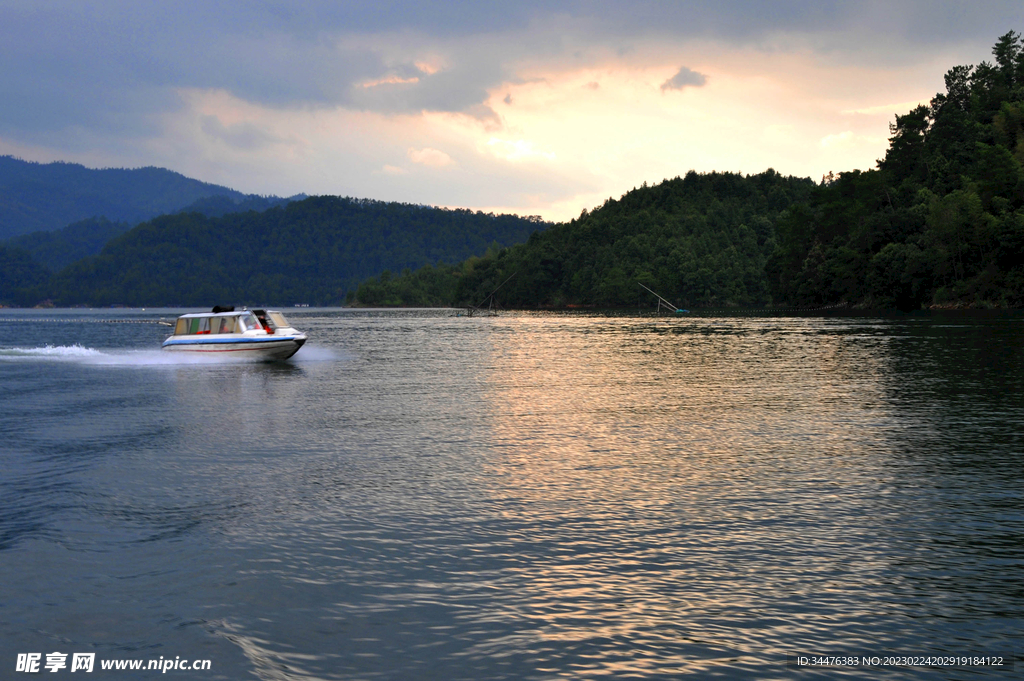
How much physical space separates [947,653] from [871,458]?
12.6 m

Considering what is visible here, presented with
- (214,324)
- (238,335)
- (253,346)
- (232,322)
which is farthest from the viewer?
(214,324)

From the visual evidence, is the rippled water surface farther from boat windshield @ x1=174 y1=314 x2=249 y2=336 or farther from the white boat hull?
boat windshield @ x1=174 y1=314 x2=249 y2=336

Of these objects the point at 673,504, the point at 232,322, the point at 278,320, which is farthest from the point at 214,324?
the point at 673,504

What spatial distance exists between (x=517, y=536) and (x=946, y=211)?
16565cm

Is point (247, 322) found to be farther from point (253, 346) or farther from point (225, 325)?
point (253, 346)

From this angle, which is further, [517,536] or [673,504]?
[673,504]

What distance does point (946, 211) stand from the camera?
6058 inches

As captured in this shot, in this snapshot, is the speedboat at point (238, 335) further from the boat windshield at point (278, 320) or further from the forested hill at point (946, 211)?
the forested hill at point (946, 211)

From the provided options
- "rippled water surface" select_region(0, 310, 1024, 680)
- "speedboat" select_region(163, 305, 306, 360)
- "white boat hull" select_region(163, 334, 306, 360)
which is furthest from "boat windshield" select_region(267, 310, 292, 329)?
"rippled water surface" select_region(0, 310, 1024, 680)

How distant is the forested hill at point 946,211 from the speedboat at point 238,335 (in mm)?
128150

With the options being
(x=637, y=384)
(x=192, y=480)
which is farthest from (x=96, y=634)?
(x=637, y=384)

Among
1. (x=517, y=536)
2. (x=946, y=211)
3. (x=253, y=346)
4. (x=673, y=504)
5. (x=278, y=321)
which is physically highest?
(x=946, y=211)

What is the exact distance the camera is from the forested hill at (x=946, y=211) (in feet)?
481

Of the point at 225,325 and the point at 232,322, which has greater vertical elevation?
the point at 232,322
